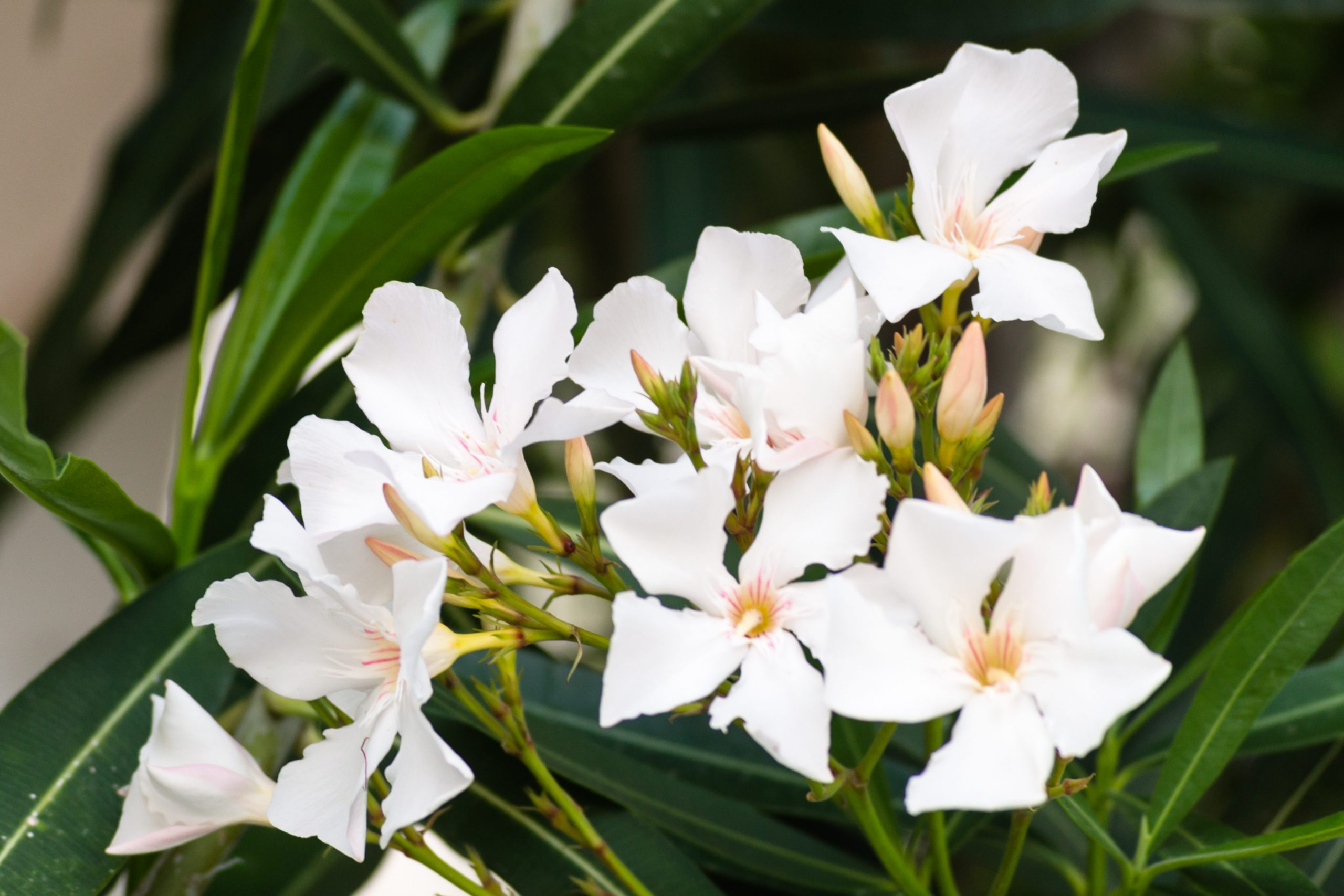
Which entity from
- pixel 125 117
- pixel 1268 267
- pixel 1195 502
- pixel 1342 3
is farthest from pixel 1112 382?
pixel 125 117

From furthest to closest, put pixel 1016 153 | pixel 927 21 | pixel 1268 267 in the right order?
pixel 1268 267 → pixel 927 21 → pixel 1016 153

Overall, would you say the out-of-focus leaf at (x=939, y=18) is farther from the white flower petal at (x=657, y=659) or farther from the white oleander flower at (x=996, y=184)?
the white flower petal at (x=657, y=659)

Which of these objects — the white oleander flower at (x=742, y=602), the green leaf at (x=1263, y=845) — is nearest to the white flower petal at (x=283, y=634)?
the white oleander flower at (x=742, y=602)

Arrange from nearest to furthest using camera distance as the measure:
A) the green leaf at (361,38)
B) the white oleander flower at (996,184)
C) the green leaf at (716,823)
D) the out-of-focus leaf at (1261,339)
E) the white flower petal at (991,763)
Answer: the white flower petal at (991,763) → the white oleander flower at (996,184) → the green leaf at (716,823) → the green leaf at (361,38) → the out-of-focus leaf at (1261,339)

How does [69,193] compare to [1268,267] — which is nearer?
[1268,267]

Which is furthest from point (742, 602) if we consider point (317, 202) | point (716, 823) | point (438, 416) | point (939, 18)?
point (939, 18)

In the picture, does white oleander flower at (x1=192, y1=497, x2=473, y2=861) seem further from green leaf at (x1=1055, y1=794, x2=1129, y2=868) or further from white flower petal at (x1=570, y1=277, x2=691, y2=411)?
green leaf at (x1=1055, y1=794, x2=1129, y2=868)

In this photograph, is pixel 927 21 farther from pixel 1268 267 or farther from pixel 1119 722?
pixel 1268 267

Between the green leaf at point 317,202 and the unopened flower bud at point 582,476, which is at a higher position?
the green leaf at point 317,202

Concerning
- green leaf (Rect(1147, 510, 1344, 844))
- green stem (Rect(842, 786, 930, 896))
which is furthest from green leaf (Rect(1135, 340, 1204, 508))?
green stem (Rect(842, 786, 930, 896))
